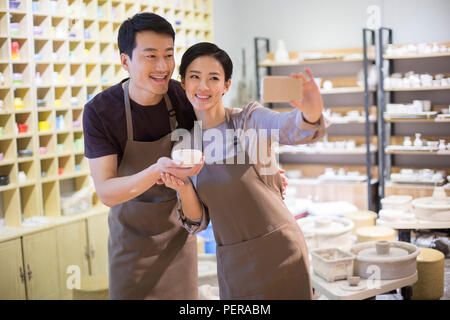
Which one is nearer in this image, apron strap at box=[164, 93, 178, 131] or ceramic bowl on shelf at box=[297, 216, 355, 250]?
apron strap at box=[164, 93, 178, 131]

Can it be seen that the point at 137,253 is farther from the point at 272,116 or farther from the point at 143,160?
the point at 272,116

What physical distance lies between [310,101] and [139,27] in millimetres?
753

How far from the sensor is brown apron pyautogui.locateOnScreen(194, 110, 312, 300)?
6.29 feet

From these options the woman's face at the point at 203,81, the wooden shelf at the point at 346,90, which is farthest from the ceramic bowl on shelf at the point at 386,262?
the wooden shelf at the point at 346,90

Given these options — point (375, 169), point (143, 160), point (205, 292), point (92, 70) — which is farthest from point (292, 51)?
point (143, 160)

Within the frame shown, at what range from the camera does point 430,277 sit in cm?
382

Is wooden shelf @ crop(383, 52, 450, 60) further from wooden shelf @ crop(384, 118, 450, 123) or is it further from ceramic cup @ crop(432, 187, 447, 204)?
ceramic cup @ crop(432, 187, 447, 204)

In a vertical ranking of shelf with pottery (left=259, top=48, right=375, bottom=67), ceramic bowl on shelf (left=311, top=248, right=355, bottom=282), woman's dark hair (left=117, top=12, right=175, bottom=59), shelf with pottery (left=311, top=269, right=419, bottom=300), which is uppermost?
shelf with pottery (left=259, top=48, right=375, bottom=67)

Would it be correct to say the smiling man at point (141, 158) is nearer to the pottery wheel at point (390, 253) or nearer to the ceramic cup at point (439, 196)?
the pottery wheel at point (390, 253)

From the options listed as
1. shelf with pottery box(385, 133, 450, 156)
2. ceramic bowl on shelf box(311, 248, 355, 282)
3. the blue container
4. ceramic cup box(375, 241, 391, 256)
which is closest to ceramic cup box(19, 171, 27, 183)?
the blue container

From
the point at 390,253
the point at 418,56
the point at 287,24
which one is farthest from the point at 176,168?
the point at 287,24

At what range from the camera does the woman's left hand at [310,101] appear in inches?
63.5

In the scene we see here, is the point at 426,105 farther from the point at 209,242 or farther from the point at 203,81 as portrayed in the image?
the point at 203,81

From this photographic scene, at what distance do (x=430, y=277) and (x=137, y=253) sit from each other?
241 centimetres
